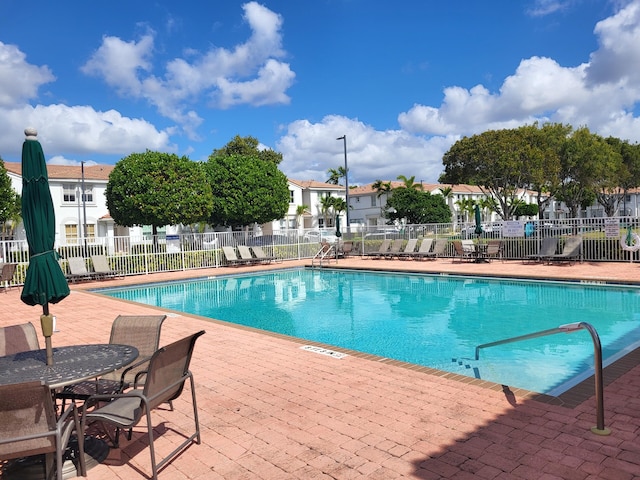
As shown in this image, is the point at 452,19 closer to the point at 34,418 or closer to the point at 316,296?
the point at 316,296

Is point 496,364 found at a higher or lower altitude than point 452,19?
lower

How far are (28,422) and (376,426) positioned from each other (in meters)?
2.65

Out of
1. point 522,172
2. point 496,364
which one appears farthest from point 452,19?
point 522,172

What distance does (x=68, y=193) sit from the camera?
38.1 metres

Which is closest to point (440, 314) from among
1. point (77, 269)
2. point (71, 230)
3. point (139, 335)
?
point (139, 335)

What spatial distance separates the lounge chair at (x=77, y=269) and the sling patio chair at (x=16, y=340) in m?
14.2

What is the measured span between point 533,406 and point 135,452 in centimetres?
353

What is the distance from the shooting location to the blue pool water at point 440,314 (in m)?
7.08

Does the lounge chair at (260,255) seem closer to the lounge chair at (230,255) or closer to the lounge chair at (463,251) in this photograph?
the lounge chair at (230,255)

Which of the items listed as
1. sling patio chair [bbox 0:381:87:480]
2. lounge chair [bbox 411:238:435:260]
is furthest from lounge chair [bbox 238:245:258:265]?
sling patio chair [bbox 0:381:87:480]

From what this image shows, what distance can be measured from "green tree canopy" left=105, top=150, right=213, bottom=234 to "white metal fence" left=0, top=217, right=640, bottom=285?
Answer: 146 centimetres

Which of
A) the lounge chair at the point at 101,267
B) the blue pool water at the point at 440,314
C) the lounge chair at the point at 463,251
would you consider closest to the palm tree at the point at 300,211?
the lounge chair at the point at 463,251

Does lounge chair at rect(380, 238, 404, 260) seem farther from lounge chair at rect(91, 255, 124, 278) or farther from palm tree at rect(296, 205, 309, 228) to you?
palm tree at rect(296, 205, 309, 228)

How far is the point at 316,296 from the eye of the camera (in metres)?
14.5
